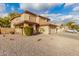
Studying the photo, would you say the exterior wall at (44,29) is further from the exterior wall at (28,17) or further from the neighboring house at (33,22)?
the exterior wall at (28,17)

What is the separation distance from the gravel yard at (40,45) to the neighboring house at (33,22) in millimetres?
157

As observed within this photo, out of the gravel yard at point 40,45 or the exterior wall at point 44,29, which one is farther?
the exterior wall at point 44,29

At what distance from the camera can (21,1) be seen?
10.6ft

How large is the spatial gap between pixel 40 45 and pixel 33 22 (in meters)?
0.59

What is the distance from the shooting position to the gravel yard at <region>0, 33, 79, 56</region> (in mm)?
3039

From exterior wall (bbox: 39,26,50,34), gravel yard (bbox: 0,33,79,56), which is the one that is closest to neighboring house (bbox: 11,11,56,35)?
exterior wall (bbox: 39,26,50,34)

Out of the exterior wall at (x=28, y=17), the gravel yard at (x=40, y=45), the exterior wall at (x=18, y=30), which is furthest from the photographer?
the exterior wall at (x=18, y=30)

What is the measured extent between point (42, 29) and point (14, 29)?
69 centimetres

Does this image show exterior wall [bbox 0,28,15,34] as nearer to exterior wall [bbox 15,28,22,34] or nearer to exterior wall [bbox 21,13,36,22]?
exterior wall [bbox 15,28,22,34]

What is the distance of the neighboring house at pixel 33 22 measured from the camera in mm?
3387

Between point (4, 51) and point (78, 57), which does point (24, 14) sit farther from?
point (78, 57)

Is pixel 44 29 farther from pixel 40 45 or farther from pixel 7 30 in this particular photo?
pixel 7 30

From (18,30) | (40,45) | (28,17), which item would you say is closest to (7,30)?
(18,30)

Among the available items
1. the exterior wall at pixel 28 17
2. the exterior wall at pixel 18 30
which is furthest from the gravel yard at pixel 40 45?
the exterior wall at pixel 28 17
